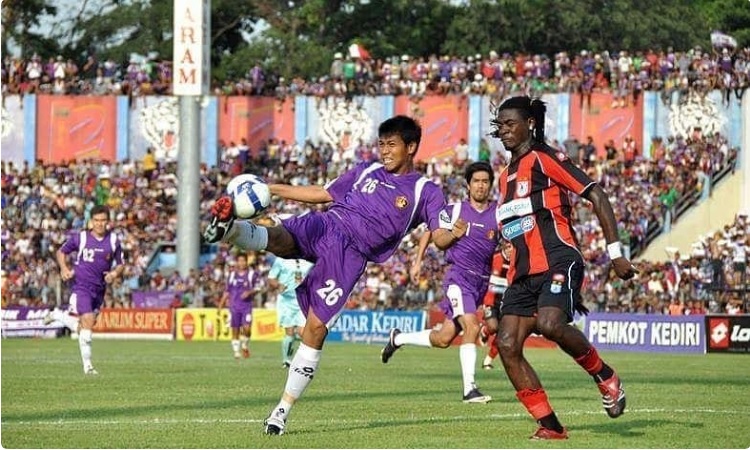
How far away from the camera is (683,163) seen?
46.8 metres

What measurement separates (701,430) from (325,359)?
15.9m

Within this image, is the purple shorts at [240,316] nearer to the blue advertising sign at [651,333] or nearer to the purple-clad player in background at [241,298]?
the purple-clad player in background at [241,298]

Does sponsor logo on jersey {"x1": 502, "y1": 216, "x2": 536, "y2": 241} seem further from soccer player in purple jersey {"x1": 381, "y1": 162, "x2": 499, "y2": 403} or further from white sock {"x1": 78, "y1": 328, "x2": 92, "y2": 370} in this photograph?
white sock {"x1": 78, "y1": 328, "x2": 92, "y2": 370}

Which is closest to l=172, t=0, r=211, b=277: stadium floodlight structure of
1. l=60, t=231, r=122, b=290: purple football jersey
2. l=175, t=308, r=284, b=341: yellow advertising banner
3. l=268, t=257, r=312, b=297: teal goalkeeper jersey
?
l=175, t=308, r=284, b=341: yellow advertising banner

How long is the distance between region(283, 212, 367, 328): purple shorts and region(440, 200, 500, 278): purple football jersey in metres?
5.76

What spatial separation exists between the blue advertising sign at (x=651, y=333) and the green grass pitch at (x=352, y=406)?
6.79 meters

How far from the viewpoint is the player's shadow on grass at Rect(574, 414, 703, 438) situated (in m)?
12.6

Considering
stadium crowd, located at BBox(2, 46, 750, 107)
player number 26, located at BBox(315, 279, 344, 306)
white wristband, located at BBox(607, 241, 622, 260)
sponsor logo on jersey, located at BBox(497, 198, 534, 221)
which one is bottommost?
player number 26, located at BBox(315, 279, 344, 306)

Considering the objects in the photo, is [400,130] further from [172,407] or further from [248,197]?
[172,407]

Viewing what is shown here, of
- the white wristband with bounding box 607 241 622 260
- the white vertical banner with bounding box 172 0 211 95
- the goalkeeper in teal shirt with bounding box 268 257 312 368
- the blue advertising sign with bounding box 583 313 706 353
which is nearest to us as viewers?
the white wristband with bounding box 607 241 622 260

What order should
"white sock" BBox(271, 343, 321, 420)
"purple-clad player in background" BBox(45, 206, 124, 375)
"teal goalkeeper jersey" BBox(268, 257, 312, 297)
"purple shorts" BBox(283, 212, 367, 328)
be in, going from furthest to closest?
"teal goalkeeper jersey" BBox(268, 257, 312, 297), "purple-clad player in background" BBox(45, 206, 124, 375), "purple shorts" BBox(283, 212, 367, 328), "white sock" BBox(271, 343, 321, 420)

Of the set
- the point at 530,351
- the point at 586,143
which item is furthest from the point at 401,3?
the point at 530,351

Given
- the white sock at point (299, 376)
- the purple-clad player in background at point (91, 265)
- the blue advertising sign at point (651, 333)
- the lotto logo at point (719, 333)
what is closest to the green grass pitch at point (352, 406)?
the white sock at point (299, 376)

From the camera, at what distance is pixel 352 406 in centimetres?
1580
